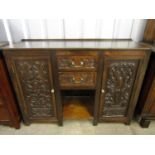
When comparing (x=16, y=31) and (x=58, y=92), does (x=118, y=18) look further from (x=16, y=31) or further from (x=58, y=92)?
(x=16, y=31)

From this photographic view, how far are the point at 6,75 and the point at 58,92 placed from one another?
0.49 metres

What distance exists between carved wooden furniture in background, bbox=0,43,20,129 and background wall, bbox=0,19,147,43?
0.27 m

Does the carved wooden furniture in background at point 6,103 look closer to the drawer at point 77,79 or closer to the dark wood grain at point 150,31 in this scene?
the drawer at point 77,79

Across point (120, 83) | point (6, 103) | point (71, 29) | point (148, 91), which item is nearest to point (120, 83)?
point (120, 83)

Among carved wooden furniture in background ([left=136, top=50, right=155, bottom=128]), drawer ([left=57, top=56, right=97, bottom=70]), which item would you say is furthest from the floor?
drawer ([left=57, top=56, right=97, bottom=70])

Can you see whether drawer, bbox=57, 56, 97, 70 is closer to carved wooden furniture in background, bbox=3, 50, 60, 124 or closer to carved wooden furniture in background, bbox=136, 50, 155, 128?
carved wooden furniture in background, bbox=3, 50, 60, 124

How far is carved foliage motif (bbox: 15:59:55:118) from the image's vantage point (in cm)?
109

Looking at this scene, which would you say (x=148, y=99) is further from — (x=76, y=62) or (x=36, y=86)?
(x=36, y=86)

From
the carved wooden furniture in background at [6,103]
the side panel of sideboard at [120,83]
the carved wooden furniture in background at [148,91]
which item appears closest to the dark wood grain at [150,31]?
the carved wooden furniture in background at [148,91]

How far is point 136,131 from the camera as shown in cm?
142

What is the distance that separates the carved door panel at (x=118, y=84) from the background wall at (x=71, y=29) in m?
0.40

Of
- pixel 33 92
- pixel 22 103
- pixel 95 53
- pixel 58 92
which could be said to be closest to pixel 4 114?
pixel 22 103

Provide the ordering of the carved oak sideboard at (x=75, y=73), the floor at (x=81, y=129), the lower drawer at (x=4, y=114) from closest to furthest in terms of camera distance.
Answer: the carved oak sideboard at (x=75, y=73) → the lower drawer at (x=4, y=114) → the floor at (x=81, y=129)

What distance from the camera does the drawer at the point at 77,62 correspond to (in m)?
1.05
